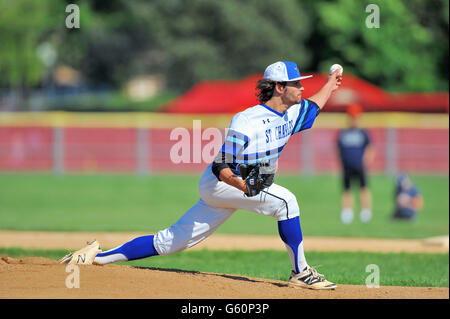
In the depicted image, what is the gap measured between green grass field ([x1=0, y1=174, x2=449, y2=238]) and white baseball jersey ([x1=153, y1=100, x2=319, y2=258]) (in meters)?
6.33

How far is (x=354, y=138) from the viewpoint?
47.0ft

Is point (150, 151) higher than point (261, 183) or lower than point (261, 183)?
higher

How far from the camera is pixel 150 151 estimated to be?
24.5 m

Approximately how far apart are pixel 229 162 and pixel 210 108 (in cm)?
2661

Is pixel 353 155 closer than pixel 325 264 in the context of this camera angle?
No

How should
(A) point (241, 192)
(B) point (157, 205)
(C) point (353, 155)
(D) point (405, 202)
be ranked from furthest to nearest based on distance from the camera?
(B) point (157, 205)
(D) point (405, 202)
(C) point (353, 155)
(A) point (241, 192)

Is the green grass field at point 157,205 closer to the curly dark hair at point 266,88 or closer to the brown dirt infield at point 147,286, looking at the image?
the brown dirt infield at point 147,286

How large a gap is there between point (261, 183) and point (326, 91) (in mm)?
1326

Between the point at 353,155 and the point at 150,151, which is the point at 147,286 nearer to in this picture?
the point at 353,155

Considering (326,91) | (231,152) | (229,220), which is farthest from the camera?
(229,220)

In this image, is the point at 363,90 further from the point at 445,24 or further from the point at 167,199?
the point at 445,24

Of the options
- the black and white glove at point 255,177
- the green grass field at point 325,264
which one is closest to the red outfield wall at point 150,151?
the green grass field at point 325,264

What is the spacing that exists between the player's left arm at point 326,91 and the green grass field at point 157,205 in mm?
6021

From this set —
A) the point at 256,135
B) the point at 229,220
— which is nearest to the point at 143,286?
the point at 256,135
